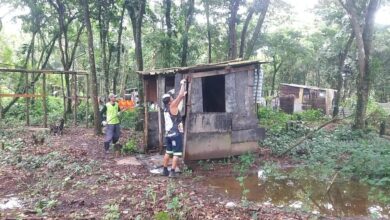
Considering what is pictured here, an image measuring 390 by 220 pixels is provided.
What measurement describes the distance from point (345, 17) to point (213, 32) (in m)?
7.63

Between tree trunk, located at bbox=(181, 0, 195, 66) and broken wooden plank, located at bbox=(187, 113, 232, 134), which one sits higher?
tree trunk, located at bbox=(181, 0, 195, 66)

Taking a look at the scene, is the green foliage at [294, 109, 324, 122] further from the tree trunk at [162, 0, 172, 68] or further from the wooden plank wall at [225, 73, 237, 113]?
the wooden plank wall at [225, 73, 237, 113]

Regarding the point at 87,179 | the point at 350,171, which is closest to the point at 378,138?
the point at 350,171

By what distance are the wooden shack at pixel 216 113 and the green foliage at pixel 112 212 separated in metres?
3.97

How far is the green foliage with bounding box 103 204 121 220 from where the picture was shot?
234 inches

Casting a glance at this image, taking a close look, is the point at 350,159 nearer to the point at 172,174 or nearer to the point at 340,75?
the point at 172,174

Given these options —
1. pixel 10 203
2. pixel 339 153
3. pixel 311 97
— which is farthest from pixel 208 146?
pixel 311 97

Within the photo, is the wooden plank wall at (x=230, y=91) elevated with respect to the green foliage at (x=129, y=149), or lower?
elevated

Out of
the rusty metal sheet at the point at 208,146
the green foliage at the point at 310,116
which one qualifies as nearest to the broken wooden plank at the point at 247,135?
the rusty metal sheet at the point at 208,146

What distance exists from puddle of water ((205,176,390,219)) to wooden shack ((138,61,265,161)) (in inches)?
64.1

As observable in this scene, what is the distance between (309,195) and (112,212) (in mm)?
3860

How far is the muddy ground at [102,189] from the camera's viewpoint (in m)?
6.25

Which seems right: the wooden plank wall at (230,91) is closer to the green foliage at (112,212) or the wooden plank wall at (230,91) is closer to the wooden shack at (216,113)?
the wooden shack at (216,113)

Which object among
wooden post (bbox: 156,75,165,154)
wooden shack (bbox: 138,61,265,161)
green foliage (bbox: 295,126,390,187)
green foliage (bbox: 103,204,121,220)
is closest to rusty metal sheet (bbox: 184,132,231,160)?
wooden shack (bbox: 138,61,265,161)
